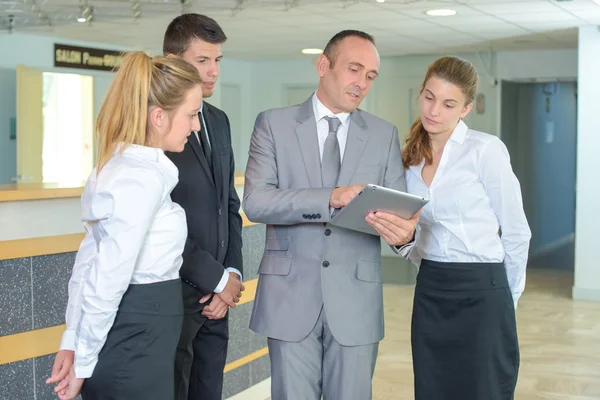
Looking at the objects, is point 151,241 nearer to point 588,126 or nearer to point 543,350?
point 543,350

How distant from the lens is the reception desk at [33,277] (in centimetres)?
330

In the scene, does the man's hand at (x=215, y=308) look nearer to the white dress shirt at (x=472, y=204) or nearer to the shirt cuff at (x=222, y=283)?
the shirt cuff at (x=222, y=283)

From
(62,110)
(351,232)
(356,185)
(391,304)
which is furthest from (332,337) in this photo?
(62,110)

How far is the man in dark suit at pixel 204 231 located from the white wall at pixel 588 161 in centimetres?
712

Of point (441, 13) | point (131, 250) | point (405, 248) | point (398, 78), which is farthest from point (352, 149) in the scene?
point (398, 78)

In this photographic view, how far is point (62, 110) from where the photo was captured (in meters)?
12.6

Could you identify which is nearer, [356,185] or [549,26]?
[356,185]

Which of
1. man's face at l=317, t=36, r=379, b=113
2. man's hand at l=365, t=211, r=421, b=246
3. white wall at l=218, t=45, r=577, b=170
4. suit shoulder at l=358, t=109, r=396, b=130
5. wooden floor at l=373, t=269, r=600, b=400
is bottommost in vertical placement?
wooden floor at l=373, t=269, r=600, b=400

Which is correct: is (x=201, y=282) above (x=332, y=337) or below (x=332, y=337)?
above

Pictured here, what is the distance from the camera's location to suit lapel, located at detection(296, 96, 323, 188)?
2.85 meters

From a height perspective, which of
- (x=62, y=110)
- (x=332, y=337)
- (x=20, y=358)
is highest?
(x=62, y=110)

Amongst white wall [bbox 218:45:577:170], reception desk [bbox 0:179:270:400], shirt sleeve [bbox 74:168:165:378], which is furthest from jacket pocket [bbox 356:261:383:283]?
white wall [bbox 218:45:577:170]

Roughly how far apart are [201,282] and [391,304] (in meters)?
6.43

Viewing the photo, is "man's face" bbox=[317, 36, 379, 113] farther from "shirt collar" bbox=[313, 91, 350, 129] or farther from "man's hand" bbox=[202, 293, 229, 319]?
"man's hand" bbox=[202, 293, 229, 319]
